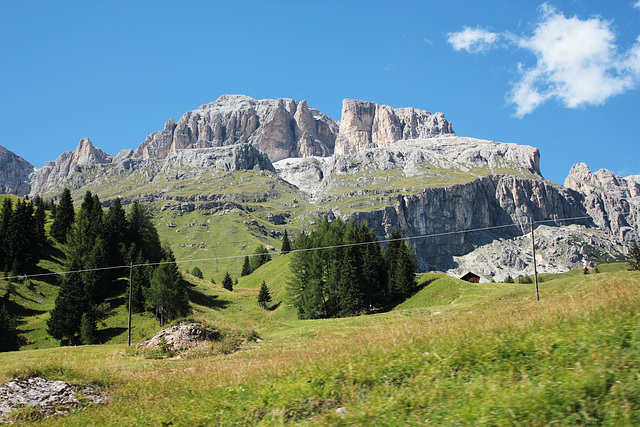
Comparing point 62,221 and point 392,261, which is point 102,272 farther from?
point 392,261

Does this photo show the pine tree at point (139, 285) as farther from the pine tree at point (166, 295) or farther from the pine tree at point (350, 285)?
the pine tree at point (350, 285)

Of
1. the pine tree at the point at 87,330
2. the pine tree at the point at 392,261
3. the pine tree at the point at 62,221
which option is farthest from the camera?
the pine tree at the point at 62,221

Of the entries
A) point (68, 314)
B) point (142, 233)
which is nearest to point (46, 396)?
point (68, 314)

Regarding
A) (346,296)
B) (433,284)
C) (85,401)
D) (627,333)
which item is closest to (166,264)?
(346,296)

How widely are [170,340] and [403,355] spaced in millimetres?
26228

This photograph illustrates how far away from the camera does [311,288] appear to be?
59.2 m

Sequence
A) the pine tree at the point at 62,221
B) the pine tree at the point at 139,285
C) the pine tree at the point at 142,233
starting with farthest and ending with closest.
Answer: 1. the pine tree at the point at 62,221
2. the pine tree at the point at 142,233
3. the pine tree at the point at 139,285

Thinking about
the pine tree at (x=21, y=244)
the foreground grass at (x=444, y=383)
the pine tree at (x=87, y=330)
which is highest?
the pine tree at (x=21, y=244)

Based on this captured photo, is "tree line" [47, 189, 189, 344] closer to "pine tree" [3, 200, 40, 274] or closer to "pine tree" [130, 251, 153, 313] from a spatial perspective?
"pine tree" [130, 251, 153, 313]

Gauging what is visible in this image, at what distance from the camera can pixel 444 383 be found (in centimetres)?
836

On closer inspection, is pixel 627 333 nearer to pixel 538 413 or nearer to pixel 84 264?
pixel 538 413

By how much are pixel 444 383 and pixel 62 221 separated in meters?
93.2

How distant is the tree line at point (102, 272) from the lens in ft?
162

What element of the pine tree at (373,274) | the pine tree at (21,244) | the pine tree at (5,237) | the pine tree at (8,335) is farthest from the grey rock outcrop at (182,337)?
the pine tree at (5,237)
